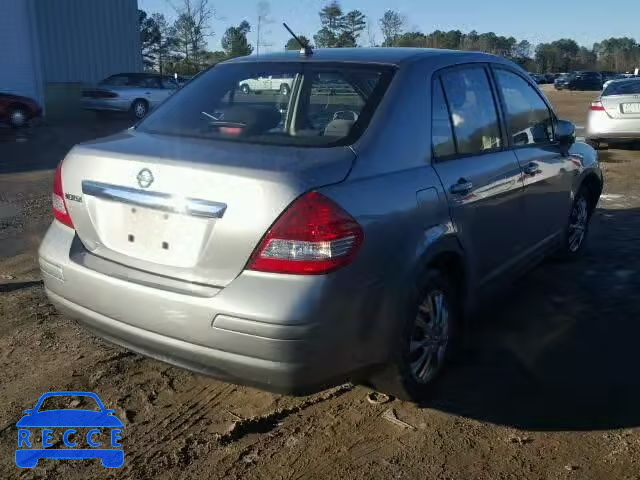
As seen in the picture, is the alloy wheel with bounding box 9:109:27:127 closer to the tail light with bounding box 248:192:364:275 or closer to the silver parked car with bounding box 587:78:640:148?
the silver parked car with bounding box 587:78:640:148

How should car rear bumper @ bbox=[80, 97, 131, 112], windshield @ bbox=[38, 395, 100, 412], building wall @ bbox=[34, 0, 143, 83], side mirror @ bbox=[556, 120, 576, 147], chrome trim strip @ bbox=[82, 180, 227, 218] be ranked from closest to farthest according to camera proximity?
chrome trim strip @ bbox=[82, 180, 227, 218] → windshield @ bbox=[38, 395, 100, 412] → side mirror @ bbox=[556, 120, 576, 147] → car rear bumper @ bbox=[80, 97, 131, 112] → building wall @ bbox=[34, 0, 143, 83]

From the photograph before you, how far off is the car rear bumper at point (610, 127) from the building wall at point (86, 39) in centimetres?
1712

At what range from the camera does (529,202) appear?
4223 mm

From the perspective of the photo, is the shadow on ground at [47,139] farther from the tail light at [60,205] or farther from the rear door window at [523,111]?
the rear door window at [523,111]

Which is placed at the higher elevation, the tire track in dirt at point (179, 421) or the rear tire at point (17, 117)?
the tire track in dirt at point (179, 421)

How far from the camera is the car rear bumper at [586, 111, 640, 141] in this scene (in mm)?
12273

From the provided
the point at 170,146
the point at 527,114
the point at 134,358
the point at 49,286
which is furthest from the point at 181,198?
the point at 527,114

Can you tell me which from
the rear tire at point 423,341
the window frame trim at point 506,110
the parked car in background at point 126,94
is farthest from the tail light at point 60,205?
the parked car in background at point 126,94

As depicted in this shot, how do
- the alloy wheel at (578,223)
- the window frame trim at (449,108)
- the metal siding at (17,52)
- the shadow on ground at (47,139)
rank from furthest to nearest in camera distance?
the metal siding at (17,52) → the shadow on ground at (47,139) → the alloy wheel at (578,223) → the window frame trim at (449,108)

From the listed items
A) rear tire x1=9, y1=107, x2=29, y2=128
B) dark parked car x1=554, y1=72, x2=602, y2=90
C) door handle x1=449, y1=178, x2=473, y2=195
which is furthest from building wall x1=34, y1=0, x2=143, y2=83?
dark parked car x1=554, y1=72, x2=602, y2=90

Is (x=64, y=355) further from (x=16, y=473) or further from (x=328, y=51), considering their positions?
(x=328, y=51)

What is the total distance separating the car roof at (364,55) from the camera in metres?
3.48

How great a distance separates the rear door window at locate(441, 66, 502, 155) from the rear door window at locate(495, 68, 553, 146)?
0.22 meters

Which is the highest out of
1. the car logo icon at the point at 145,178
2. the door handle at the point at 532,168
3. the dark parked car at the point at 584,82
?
the car logo icon at the point at 145,178
